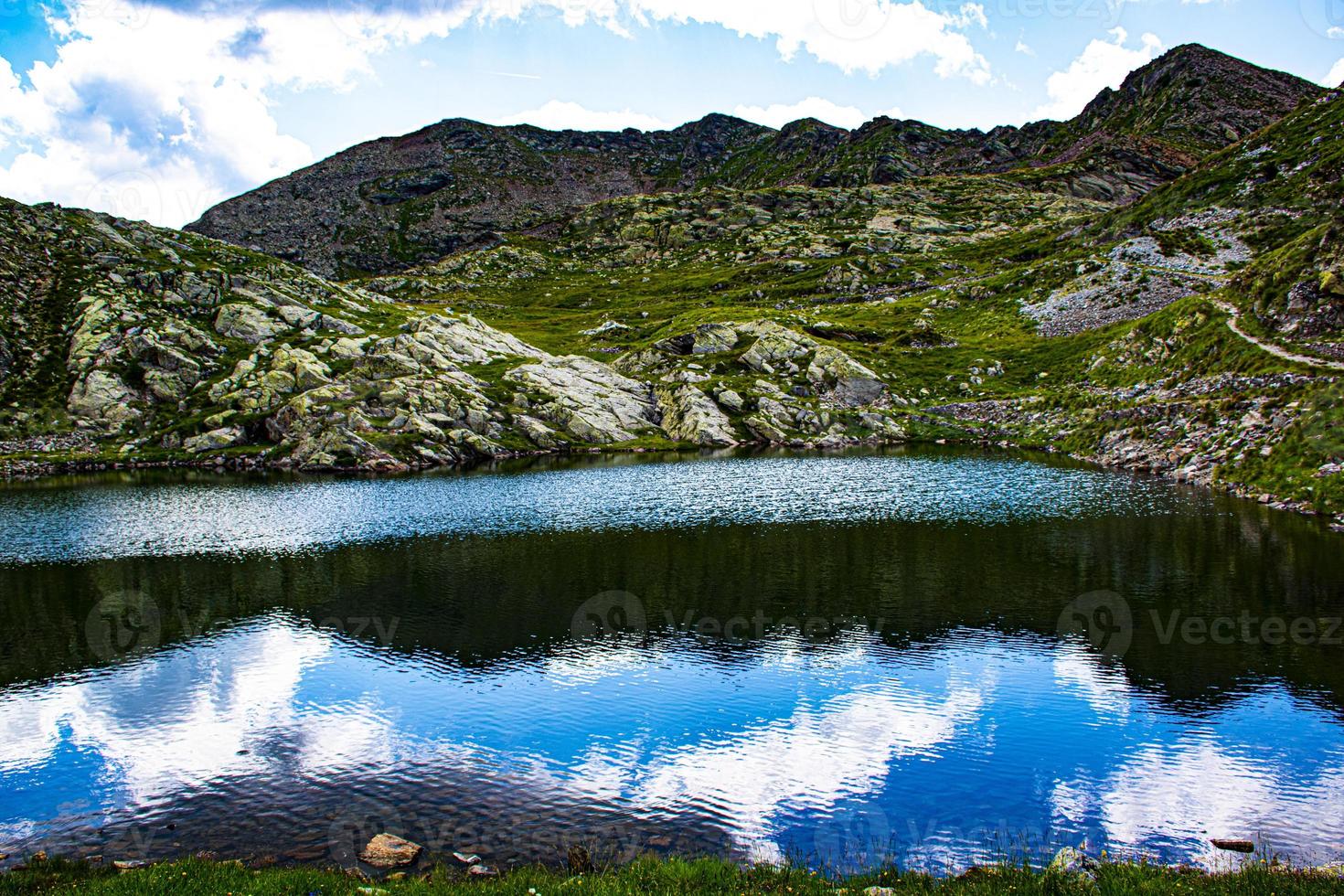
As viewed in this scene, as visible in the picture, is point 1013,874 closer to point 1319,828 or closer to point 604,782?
point 1319,828

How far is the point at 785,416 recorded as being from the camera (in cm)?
15675

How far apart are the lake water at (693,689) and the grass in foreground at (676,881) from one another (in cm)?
186

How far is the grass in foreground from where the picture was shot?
16.9m

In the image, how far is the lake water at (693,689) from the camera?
74.0 ft

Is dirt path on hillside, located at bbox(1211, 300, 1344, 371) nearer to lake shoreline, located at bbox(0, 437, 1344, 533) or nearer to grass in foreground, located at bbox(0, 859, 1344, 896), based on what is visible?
lake shoreline, located at bbox(0, 437, 1344, 533)

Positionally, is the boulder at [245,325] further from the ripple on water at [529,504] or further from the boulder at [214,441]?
the ripple on water at [529,504]

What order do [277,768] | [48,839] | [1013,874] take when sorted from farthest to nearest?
[277,768] < [48,839] < [1013,874]

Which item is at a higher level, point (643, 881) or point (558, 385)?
point (558, 385)

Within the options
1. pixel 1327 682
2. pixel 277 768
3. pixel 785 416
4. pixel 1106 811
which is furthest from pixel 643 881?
pixel 785 416

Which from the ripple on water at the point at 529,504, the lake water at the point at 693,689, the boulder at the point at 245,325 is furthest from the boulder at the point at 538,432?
the lake water at the point at 693,689

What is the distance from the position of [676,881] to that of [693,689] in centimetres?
1537

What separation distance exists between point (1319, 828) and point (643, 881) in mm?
19601

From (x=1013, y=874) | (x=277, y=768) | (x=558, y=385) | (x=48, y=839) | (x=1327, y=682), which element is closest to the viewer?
(x=1013, y=874)

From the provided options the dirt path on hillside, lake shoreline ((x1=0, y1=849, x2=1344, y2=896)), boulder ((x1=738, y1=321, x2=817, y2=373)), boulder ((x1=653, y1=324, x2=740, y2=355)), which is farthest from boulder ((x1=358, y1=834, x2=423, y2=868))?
boulder ((x1=653, y1=324, x2=740, y2=355))
